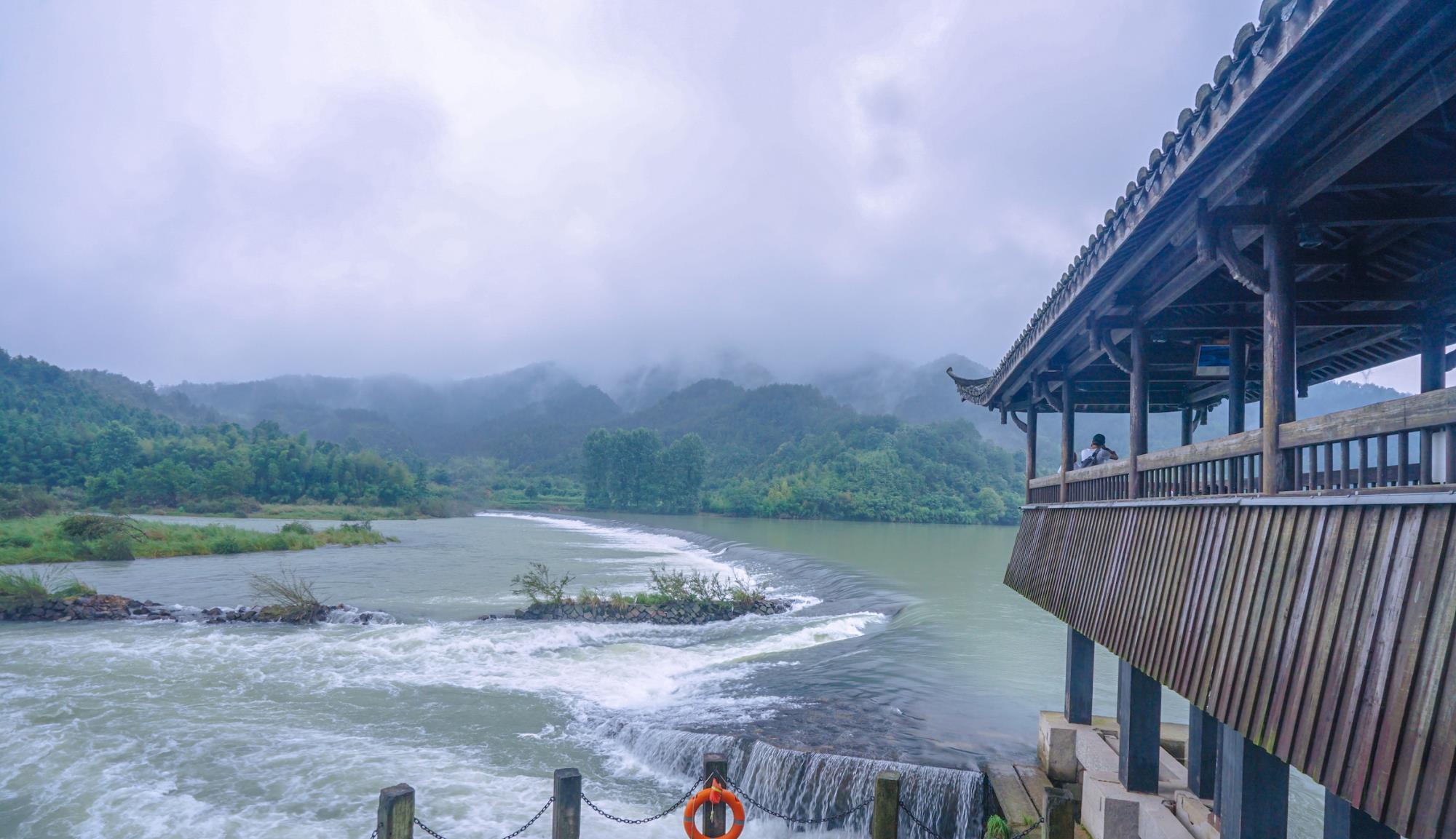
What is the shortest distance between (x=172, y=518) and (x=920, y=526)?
5051cm

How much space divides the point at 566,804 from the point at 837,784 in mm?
4235

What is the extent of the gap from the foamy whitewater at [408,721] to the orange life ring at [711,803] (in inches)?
116

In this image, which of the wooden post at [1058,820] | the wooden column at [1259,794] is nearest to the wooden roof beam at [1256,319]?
the wooden column at [1259,794]

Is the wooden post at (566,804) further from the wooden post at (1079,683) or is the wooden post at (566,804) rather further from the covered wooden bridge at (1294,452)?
the wooden post at (1079,683)

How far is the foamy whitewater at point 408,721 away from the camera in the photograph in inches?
379

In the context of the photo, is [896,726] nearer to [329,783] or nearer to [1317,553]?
[329,783]

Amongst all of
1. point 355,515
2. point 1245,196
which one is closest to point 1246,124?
point 1245,196

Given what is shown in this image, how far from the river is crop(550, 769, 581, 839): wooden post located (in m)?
3.47

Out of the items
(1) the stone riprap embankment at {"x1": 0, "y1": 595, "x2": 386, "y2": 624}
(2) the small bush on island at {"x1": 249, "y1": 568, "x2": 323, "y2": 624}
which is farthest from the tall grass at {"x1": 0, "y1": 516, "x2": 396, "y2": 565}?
(2) the small bush on island at {"x1": 249, "y1": 568, "x2": 323, "y2": 624}

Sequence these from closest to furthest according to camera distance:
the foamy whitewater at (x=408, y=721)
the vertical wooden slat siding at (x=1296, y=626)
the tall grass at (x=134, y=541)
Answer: the vertical wooden slat siding at (x=1296, y=626)
the foamy whitewater at (x=408, y=721)
the tall grass at (x=134, y=541)

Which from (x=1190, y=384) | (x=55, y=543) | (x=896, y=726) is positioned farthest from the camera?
(x=55, y=543)

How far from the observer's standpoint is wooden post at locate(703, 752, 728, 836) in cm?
643

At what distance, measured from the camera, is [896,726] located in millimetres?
12258

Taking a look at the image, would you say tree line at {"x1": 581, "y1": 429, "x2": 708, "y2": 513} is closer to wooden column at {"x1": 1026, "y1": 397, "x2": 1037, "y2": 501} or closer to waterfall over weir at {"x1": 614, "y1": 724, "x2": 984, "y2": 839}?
wooden column at {"x1": 1026, "y1": 397, "x2": 1037, "y2": 501}
